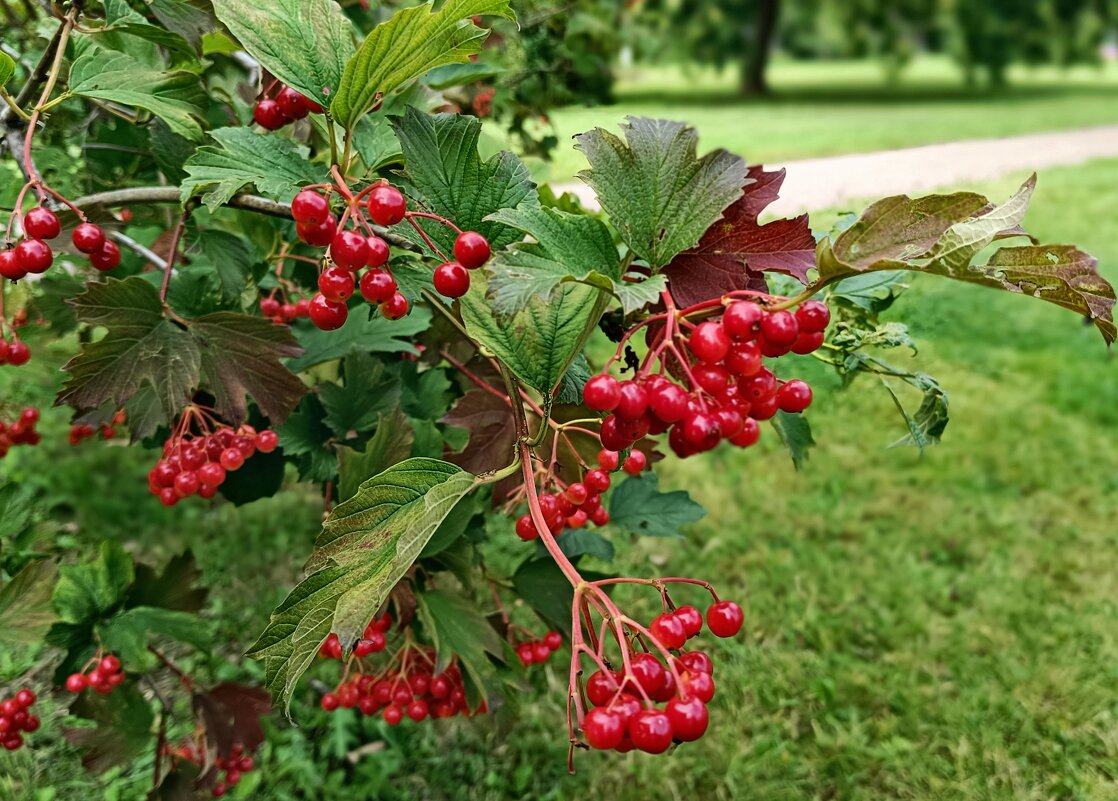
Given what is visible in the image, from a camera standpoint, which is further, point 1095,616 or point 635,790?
point 1095,616

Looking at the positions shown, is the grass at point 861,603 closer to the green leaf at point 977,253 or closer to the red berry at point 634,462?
the red berry at point 634,462

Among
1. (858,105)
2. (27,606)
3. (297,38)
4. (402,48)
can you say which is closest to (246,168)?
(297,38)

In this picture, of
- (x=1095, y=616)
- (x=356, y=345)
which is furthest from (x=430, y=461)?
(x=1095, y=616)

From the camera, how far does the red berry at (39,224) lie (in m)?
1.04

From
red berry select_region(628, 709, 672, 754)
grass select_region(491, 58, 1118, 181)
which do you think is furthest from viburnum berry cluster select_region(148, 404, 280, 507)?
grass select_region(491, 58, 1118, 181)

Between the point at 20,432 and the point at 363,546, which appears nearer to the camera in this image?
the point at 363,546

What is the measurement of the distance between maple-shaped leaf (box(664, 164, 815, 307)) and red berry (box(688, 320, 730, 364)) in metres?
0.17

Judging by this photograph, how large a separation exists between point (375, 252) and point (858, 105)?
15.6m

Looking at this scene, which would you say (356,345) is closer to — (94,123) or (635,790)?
(94,123)

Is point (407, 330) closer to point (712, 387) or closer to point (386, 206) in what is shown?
point (386, 206)

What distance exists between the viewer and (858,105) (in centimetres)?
1449

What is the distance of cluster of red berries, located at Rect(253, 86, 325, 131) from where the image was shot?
3.77 ft

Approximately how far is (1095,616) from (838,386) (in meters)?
1.82

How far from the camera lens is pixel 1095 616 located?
263cm
